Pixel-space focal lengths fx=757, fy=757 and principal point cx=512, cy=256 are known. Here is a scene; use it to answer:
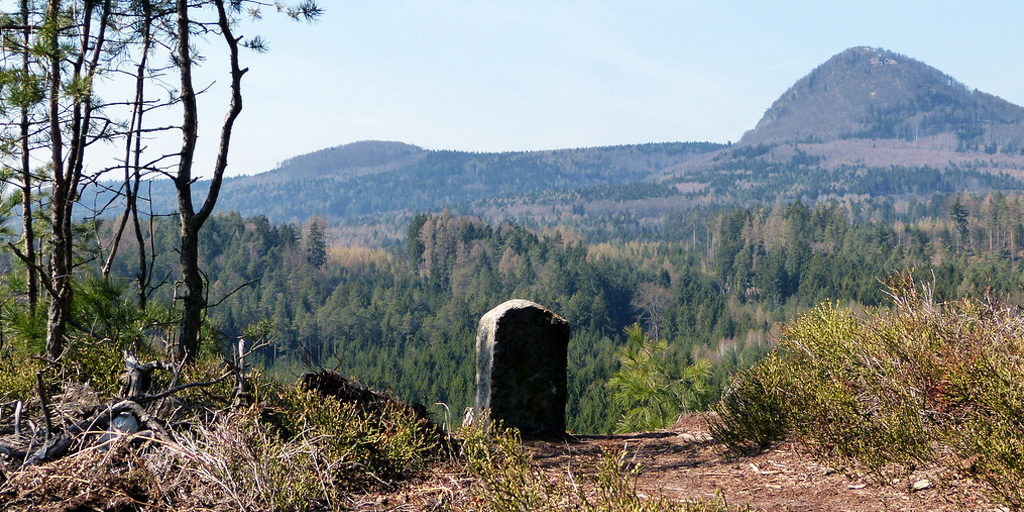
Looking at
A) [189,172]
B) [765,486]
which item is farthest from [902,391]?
[189,172]

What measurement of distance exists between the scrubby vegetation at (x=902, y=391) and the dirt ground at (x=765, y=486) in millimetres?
142

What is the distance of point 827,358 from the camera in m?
Answer: 6.41

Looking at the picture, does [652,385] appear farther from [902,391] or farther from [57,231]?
[57,231]

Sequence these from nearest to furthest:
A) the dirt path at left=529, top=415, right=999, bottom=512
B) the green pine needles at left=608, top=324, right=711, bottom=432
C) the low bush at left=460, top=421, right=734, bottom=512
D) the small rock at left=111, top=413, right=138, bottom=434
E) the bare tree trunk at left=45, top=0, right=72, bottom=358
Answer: the low bush at left=460, top=421, right=734, bottom=512 < the small rock at left=111, top=413, right=138, bottom=434 < the dirt path at left=529, top=415, right=999, bottom=512 < the bare tree trunk at left=45, top=0, right=72, bottom=358 < the green pine needles at left=608, top=324, right=711, bottom=432

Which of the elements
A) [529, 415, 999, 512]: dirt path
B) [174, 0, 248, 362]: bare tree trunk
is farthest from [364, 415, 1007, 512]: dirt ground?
[174, 0, 248, 362]: bare tree trunk

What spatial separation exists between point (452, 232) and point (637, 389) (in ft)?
429

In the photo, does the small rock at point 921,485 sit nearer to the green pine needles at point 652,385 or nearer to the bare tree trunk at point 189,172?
the bare tree trunk at point 189,172

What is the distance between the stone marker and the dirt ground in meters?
1.46

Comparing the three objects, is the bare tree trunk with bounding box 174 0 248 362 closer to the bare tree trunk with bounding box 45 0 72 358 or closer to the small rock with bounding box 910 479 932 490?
the bare tree trunk with bounding box 45 0 72 358

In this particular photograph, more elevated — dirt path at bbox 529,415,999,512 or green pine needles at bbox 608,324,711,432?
dirt path at bbox 529,415,999,512

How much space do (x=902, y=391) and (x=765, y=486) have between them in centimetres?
117

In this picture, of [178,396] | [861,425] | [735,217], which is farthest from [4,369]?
[735,217]

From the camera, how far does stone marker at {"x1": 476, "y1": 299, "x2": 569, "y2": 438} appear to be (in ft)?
28.8

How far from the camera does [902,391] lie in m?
5.33
